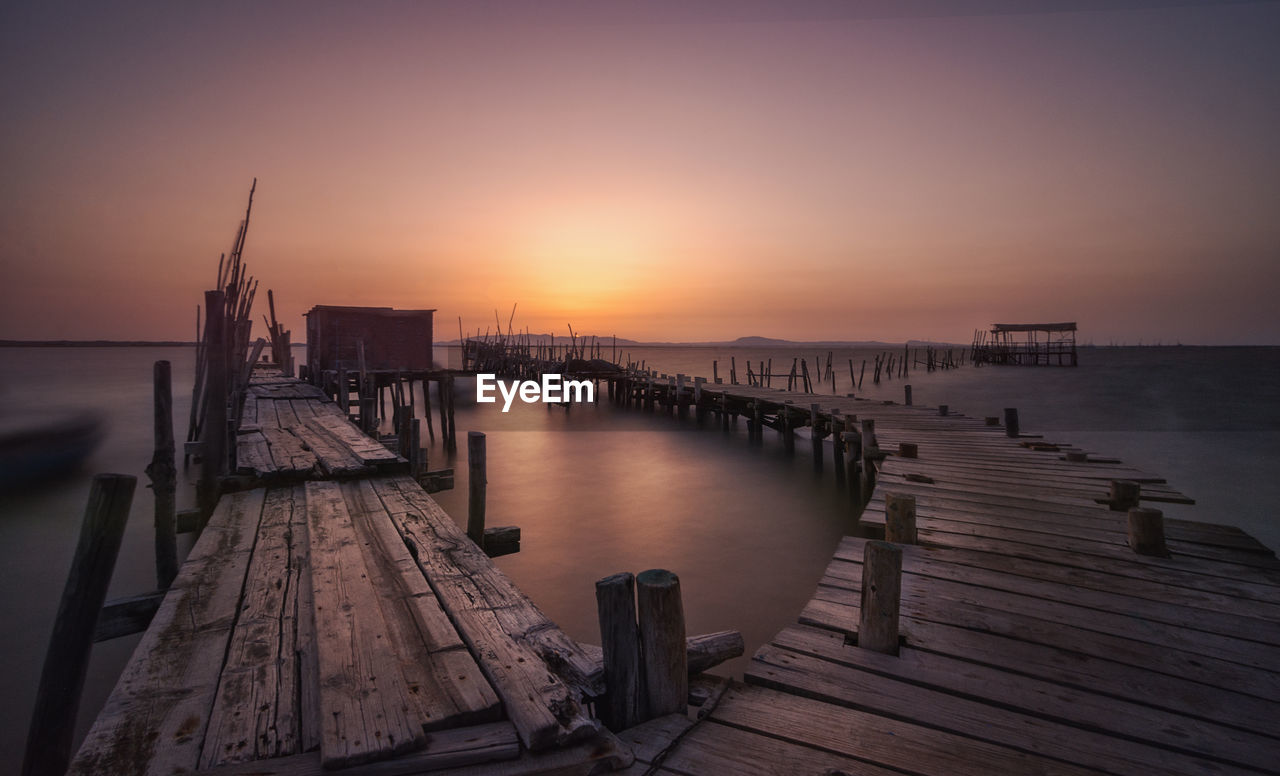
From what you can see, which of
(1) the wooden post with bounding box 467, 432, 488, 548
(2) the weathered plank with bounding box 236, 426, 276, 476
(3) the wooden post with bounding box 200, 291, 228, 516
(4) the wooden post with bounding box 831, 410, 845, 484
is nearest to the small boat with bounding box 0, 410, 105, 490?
(2) the weathered plank with bounding box 236, 426, 276, 476

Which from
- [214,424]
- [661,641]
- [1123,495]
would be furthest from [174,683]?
[1123,495]

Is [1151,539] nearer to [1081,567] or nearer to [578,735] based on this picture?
[1081,567]

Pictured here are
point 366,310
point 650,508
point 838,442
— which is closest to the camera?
point 650,508

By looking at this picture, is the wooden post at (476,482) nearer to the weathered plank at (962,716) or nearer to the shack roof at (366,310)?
the weathered plank at (962,716)

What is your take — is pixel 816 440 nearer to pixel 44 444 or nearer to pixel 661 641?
pixel 661 641

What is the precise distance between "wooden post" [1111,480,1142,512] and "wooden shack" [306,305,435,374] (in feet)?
76.2

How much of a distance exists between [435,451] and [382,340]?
303 inches

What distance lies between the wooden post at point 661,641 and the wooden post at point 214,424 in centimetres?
529

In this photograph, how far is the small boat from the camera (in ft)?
49.8

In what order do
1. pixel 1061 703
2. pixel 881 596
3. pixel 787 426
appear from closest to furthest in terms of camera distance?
pixel 1061 703 < pixel 881 596 < pixel 787 426

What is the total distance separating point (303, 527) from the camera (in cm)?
462

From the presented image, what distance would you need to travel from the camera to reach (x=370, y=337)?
24344 millimetres

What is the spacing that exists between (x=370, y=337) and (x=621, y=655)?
2491cm

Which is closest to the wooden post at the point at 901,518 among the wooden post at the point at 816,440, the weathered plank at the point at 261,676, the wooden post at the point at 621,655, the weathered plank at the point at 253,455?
the wooden post at the point at 621,655
